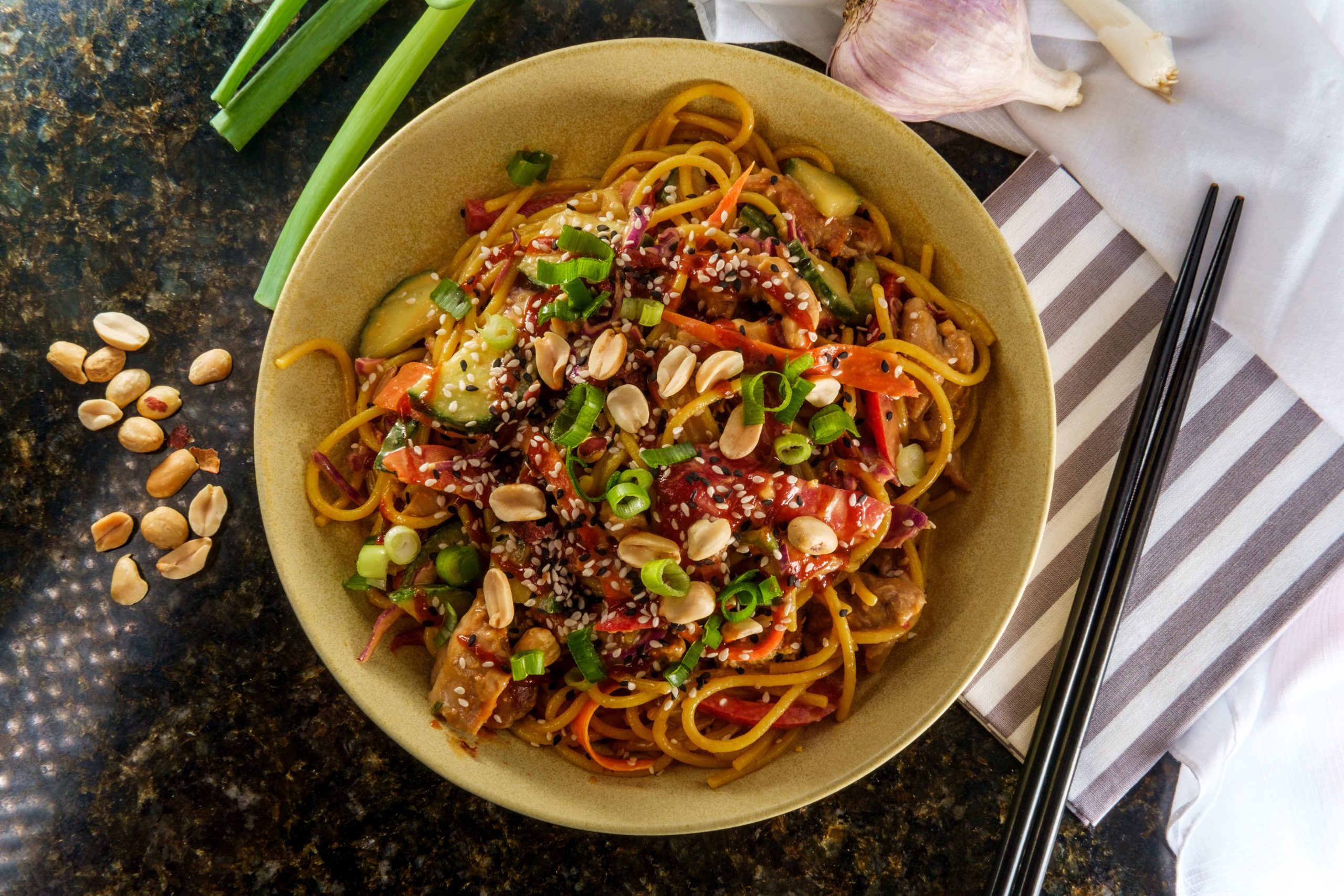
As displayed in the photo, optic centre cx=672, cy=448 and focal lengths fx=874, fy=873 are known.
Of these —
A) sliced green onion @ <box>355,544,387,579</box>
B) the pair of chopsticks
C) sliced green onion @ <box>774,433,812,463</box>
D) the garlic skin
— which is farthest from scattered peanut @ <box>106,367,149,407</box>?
the pair of chopsticks

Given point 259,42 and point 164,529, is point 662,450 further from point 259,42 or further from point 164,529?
point 259,42

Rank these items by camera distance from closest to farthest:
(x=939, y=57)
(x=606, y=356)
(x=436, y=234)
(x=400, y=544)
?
(x=606, y=356) → (x=400, y=544) → (x=939, y=57) → (x=436, y=234)

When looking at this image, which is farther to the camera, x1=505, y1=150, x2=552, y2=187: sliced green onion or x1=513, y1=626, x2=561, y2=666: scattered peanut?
x1=505, y1=150, x2=552, y2=187: sliced green onion

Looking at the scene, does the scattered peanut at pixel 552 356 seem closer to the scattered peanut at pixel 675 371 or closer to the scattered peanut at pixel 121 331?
the scattered peanut at pixel 675 371

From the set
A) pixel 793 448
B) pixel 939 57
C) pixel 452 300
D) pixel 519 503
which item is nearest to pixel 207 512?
pixel 452 300

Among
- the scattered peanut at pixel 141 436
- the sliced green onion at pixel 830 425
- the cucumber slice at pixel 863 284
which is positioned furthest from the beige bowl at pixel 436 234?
the scattered peanut at pixel 141 436

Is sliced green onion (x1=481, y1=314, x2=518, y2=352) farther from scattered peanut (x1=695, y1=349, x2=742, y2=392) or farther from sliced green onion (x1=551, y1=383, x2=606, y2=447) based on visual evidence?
scattered peanut (x1=695, y1=349, x2=742, y2=392)
